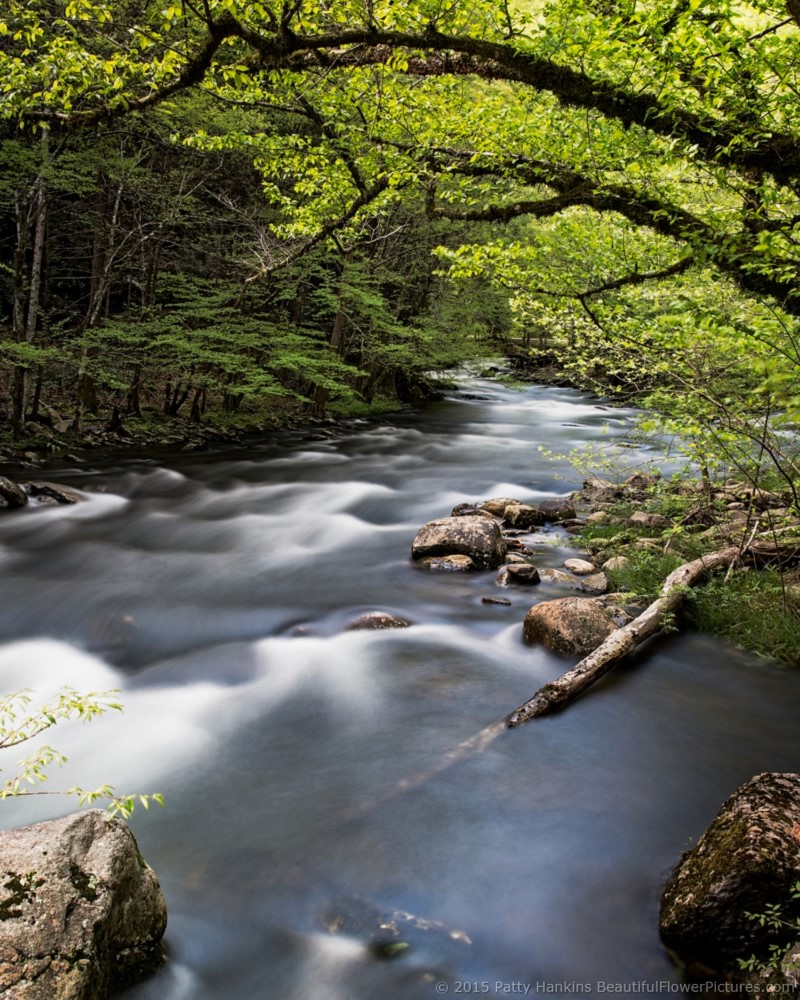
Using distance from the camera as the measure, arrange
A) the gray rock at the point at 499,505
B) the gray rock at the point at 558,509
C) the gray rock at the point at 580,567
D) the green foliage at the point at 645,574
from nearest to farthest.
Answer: the green foliage at the point at 645,574 → the gray rock at the point at 580,567 → the gray rock at the point at 558,509 → the gray rock at the point at 499,505

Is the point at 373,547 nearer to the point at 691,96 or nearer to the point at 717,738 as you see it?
the point at 717,738

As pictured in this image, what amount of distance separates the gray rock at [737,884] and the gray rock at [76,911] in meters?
2.41

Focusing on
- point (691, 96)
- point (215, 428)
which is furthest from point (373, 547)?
point (215, 428)

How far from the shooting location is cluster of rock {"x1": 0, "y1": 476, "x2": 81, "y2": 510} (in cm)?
992

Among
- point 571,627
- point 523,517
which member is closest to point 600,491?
point 523,517

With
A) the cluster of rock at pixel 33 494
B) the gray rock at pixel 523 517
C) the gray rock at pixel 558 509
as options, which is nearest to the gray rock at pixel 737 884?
the gray rock at pixel 523 517

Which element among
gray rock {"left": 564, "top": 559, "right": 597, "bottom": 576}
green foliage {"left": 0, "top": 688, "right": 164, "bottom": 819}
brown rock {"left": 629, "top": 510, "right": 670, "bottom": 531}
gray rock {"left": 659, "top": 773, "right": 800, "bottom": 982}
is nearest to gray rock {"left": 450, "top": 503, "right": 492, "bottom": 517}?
brown rock {"left": 629, "top": 510, "right": 670, "bottom": 531}

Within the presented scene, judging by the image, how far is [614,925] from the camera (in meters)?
3.21

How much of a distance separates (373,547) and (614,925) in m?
6.84

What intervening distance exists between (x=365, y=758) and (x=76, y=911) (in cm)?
242

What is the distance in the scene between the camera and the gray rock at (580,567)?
25.4 feet

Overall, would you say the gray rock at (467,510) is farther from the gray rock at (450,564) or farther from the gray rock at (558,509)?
the gray rock at (450,564)

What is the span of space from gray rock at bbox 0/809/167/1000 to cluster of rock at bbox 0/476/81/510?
8514 mm

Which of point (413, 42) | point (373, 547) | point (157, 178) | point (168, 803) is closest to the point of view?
point (168, 803)
